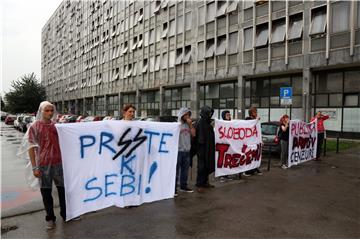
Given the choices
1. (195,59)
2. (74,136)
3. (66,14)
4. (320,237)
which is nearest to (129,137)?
(74,136)

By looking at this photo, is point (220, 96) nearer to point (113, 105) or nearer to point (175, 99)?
point (175, 99)

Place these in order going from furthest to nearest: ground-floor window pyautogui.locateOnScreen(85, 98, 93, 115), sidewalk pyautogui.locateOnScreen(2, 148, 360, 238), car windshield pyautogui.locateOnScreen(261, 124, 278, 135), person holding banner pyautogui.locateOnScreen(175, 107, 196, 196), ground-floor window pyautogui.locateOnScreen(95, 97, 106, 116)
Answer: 1. ground-floor window pyautogui.locateOnScreen(85, 98, 93, 115)
2. ground-floor window pyautogui.locateOnScreen(95, 97, 106, 116)
3. car windshield pyautogui.locateOnScreen(261, 124, 278, 135)
4. person holding banner pyautogui.locateOnScreen(175, 107, 196, 196)
5. sidewalk pyautogui.locateOnScreen(2, 148, 360, 238)

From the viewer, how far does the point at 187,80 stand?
107 feet

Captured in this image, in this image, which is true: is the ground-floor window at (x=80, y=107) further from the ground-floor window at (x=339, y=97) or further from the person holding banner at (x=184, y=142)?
the person holding banner at (x=184, y=142)

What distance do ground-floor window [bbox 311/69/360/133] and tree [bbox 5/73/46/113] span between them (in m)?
64.4

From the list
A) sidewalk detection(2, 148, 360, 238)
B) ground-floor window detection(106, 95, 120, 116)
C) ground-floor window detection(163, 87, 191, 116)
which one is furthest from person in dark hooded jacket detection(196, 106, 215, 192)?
ground-floor window detection(106, 95, 120, 116)

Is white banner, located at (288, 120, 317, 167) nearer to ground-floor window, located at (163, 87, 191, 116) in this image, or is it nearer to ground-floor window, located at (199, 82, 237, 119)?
ground-floor window, located at (199, 82, 237, 119)

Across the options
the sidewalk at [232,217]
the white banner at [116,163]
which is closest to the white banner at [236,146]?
the sidewalk at [232,217]

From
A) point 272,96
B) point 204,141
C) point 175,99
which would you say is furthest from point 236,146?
point 175,99

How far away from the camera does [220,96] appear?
30.3 meters

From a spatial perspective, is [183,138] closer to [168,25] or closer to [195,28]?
[195,28]

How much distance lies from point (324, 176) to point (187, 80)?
24713mm

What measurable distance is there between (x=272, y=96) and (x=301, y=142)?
15.6 m

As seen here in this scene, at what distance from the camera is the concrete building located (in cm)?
2098
